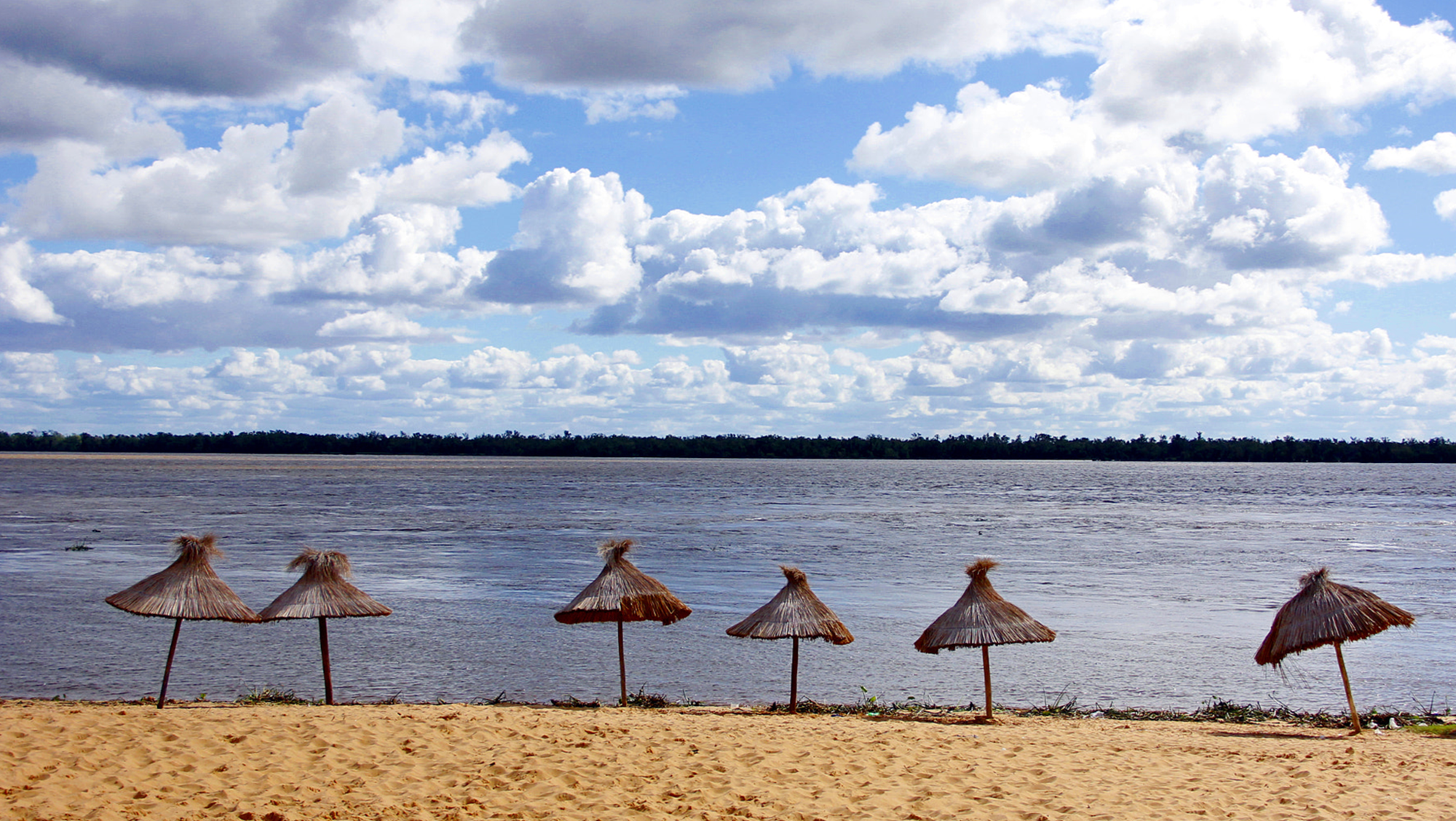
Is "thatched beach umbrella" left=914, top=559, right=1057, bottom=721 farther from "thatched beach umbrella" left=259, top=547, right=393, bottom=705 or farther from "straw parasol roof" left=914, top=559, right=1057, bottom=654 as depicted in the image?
"thatched beach umbrella" left=259, top=547, right=393, bottom=705

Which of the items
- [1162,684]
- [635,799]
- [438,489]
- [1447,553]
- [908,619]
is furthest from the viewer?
[438,489]

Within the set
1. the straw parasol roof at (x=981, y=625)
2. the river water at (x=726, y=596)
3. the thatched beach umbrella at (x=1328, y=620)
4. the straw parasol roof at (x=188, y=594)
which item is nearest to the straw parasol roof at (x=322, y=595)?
the straw parasol roof at (x=188, y=594)

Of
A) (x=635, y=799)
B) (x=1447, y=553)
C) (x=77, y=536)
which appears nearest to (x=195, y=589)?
(x=635, y=799)

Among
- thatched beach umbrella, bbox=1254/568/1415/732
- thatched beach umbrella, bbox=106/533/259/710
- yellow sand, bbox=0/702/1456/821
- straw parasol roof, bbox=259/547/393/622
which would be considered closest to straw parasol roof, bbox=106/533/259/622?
thatched beach umbrella, bbox=106/533/259/710

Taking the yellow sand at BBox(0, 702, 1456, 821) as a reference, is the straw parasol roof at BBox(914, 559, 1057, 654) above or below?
above

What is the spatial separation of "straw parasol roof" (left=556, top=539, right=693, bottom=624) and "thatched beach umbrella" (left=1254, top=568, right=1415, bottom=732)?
853 centimetres

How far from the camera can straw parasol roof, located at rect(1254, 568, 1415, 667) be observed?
47.1 ft

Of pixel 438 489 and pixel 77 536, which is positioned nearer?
pixel 77 536

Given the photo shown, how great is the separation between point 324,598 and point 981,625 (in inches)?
374

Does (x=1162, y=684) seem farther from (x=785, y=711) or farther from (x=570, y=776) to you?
(x=570, y=776)

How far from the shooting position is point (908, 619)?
25.2m

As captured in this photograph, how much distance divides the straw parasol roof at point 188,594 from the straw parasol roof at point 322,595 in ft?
1.46

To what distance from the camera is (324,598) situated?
50.0 ft

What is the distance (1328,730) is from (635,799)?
10.4 m
